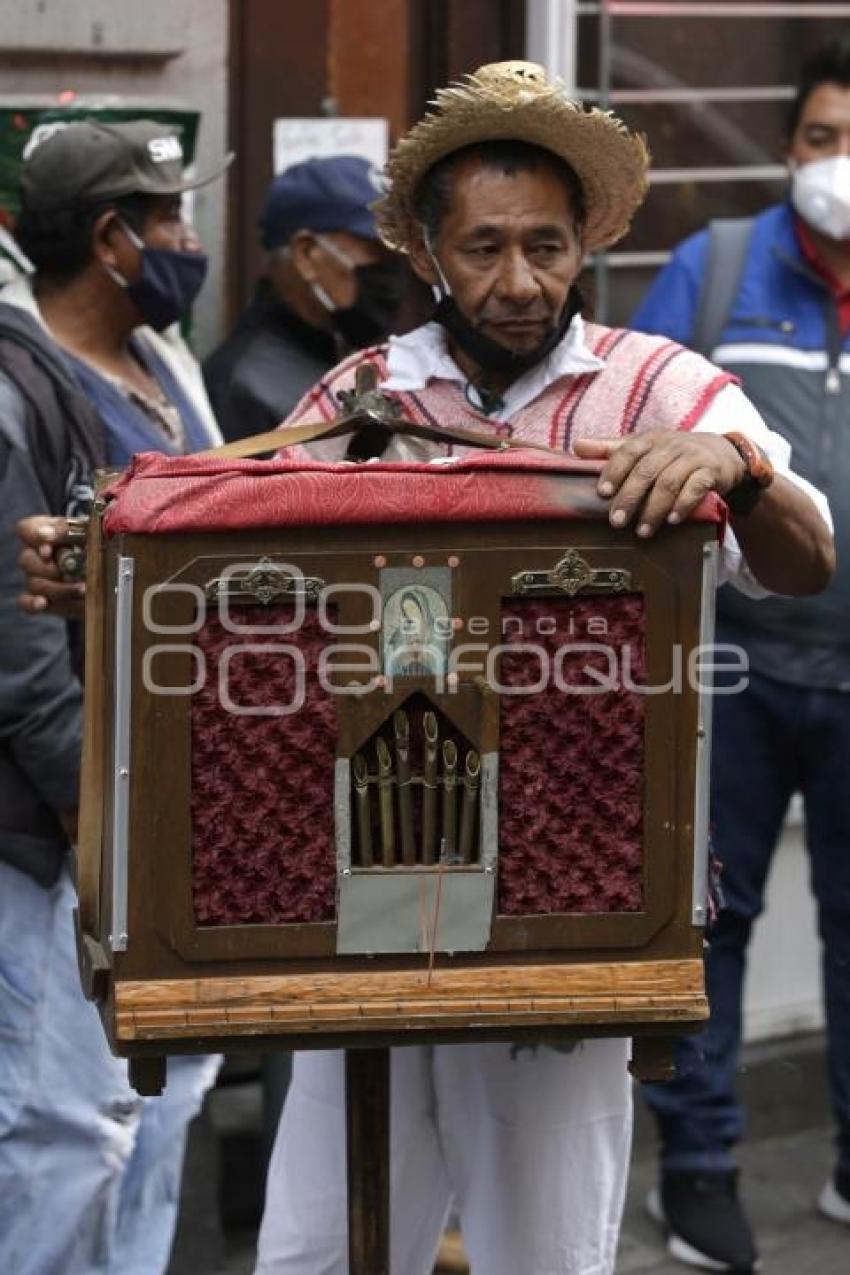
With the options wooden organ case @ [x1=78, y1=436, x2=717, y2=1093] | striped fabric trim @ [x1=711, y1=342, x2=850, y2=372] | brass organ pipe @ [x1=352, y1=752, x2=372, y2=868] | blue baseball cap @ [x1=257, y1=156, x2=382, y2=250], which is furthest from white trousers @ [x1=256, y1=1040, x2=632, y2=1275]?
blue baseball cap @ [x1=257, y1=156, x2=382, y2=250]

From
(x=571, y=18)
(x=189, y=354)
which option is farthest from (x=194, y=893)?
(x=571, y=18)

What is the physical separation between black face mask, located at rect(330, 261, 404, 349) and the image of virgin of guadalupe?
2427mm

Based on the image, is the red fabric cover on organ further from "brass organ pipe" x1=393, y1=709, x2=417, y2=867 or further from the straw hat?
the straw hat

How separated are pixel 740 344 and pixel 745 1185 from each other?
1888mm

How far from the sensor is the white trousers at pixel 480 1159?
3.39 metres

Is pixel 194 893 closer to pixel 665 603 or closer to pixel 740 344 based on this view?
pixel 665 603

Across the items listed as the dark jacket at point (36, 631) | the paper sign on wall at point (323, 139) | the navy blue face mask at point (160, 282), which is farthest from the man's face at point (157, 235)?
the paper sign on wall at point (323, 139)

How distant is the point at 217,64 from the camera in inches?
214

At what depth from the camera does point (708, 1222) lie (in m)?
5.17

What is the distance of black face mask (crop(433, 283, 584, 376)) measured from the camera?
3.33m

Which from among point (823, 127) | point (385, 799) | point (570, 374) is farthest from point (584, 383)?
point (823, 127)

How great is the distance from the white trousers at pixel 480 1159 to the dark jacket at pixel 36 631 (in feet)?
2.33

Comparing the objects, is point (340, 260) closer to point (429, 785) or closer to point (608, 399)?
point (608, 399)

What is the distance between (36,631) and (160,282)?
2.44 ft
